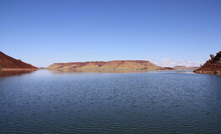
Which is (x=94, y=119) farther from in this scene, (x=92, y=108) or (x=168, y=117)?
(x=168, y=117)

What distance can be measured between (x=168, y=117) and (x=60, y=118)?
9688mm

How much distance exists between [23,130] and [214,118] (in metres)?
A: 15.8

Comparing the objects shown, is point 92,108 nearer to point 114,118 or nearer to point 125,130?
point 114,118

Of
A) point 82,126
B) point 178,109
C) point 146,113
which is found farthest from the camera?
point 178,109

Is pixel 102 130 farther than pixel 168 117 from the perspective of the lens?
No

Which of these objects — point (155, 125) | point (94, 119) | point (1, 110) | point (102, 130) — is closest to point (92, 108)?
point (94, 119)

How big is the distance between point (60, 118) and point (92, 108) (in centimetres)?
440

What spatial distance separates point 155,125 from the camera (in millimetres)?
12883

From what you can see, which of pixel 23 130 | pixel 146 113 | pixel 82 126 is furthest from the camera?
pixel 146 113

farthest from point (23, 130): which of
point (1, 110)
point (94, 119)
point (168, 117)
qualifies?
point (168, 117)

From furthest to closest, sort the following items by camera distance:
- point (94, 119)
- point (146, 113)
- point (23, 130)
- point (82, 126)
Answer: point (146, 113) → point (94, 119) → point (82, 126) → point (23, 130)

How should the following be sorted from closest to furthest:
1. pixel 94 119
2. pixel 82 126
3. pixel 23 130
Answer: pixel 23 130 < pixel 82 126 < pixel 94 119

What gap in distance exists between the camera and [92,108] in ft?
59.6

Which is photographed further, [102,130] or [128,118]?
[128,118]
